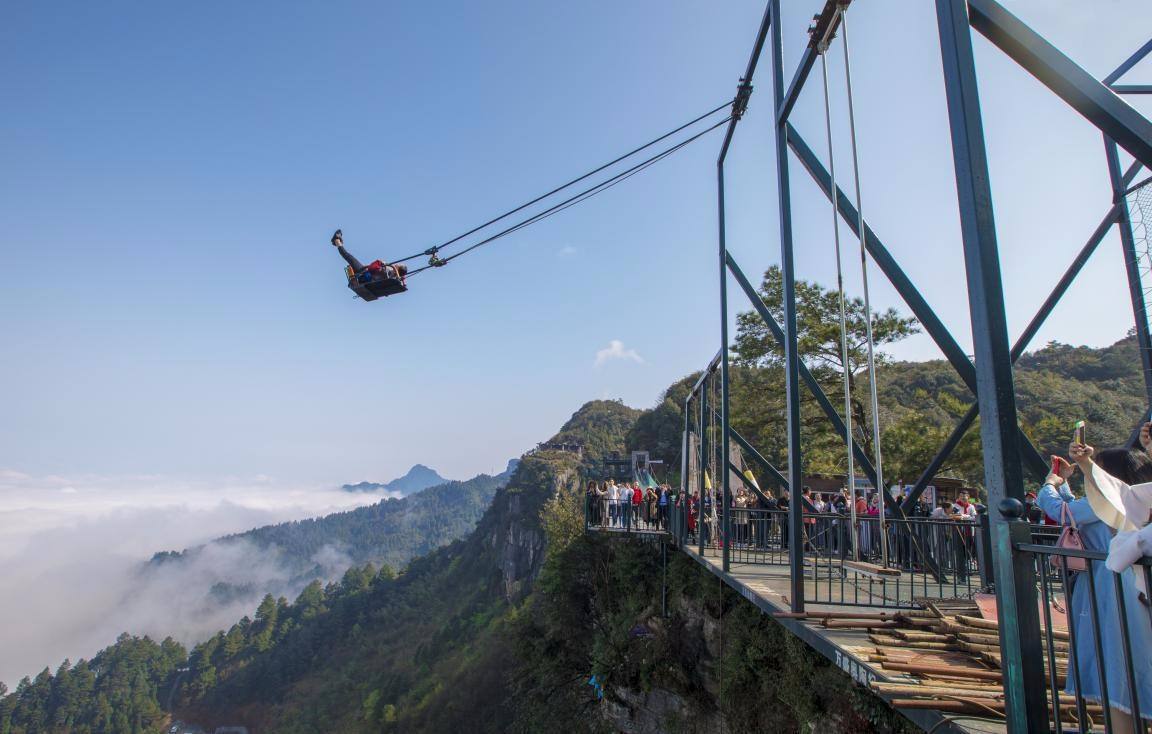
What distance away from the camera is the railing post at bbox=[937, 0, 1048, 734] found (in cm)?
272

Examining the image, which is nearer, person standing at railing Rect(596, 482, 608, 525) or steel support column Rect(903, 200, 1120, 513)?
steel support column Rect(903, 200, 1120, 513)

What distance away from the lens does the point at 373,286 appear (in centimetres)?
1029

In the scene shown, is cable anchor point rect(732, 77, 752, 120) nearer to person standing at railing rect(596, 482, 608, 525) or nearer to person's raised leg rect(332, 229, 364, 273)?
person's raised leg rect(332, 229, 364, 273)

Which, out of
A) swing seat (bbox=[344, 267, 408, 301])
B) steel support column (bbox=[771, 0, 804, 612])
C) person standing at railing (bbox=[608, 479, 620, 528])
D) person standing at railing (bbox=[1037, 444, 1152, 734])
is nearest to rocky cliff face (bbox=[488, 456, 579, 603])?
person standing at railing (bbox=[608, 479, 620, 528])

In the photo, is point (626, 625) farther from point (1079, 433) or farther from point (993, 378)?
point (993, 378)

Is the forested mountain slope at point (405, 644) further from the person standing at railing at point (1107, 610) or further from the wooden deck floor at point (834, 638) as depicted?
the person standing at railing at point (1107, 610)

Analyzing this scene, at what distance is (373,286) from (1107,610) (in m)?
9.72

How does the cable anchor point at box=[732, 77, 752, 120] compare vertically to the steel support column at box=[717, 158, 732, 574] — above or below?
above

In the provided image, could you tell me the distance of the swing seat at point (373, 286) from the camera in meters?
10.2

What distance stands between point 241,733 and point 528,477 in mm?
73429

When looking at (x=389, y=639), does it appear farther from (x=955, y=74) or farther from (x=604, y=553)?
(x=955, y=74)

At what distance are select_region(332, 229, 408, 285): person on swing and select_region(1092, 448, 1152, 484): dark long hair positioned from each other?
363 inches

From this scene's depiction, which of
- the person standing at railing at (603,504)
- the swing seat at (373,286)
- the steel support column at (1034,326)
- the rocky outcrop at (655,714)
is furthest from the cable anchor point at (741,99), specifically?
the person standing at railing at (603,504)

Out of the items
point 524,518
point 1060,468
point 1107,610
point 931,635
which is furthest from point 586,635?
point 524,518
